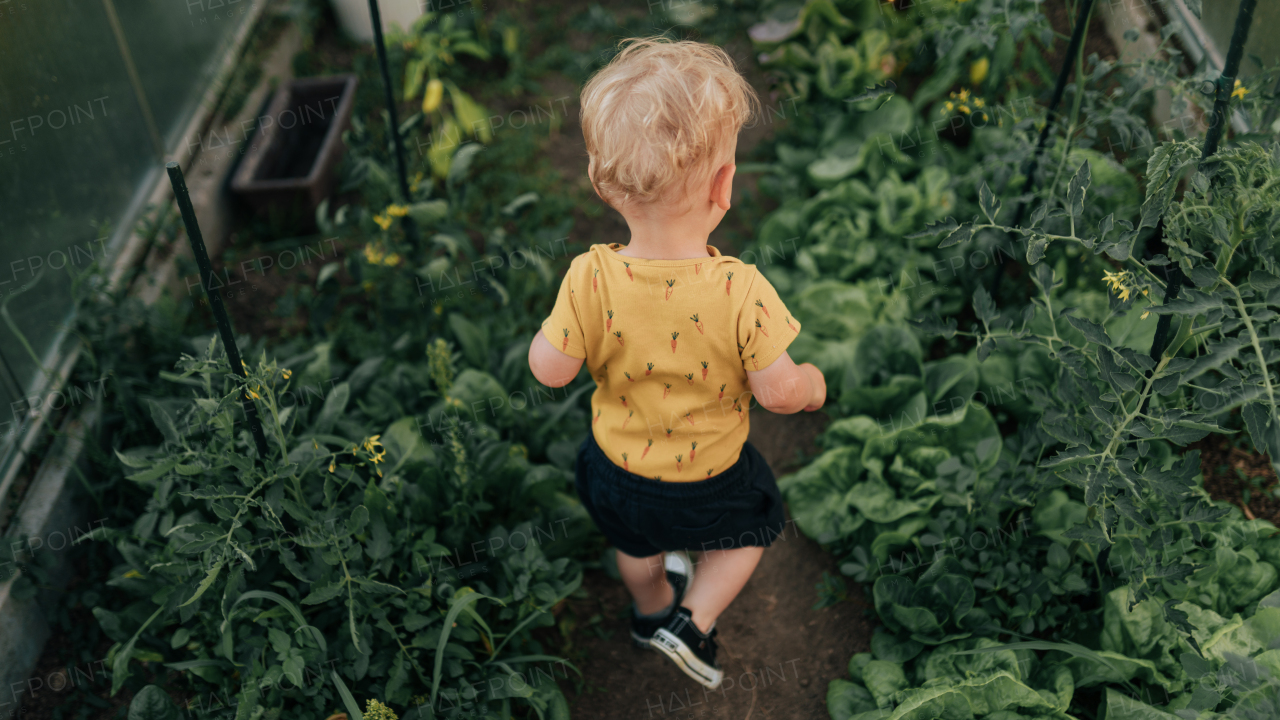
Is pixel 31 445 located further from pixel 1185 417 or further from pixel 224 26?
pixel 1185 417

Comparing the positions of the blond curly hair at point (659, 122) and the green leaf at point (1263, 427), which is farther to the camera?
the blond curly hair at point (659, 122)

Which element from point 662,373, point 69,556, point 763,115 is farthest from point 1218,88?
point 69,556

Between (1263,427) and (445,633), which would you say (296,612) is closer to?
(445,633)

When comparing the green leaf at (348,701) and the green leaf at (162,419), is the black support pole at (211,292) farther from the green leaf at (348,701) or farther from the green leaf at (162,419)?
the green leaf at (348,701)

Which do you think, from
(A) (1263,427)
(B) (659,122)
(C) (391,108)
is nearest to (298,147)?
(C) (391,108)

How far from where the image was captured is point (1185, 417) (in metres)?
1.81

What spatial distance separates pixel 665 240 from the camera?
5.53 feet

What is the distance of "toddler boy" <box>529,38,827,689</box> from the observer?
5.16 feet

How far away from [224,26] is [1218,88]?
426 centimetres

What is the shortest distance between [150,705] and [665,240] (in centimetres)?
171

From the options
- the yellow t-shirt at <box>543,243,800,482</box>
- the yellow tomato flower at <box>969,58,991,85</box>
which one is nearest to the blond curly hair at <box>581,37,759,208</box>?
the yellow t-shirt at <box>543,243,800,482</box>

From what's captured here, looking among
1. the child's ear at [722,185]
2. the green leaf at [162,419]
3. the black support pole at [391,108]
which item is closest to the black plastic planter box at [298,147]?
the black support pole at [391,108]

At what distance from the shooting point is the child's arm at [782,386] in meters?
1.76

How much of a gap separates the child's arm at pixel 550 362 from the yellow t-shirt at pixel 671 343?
2 cm
